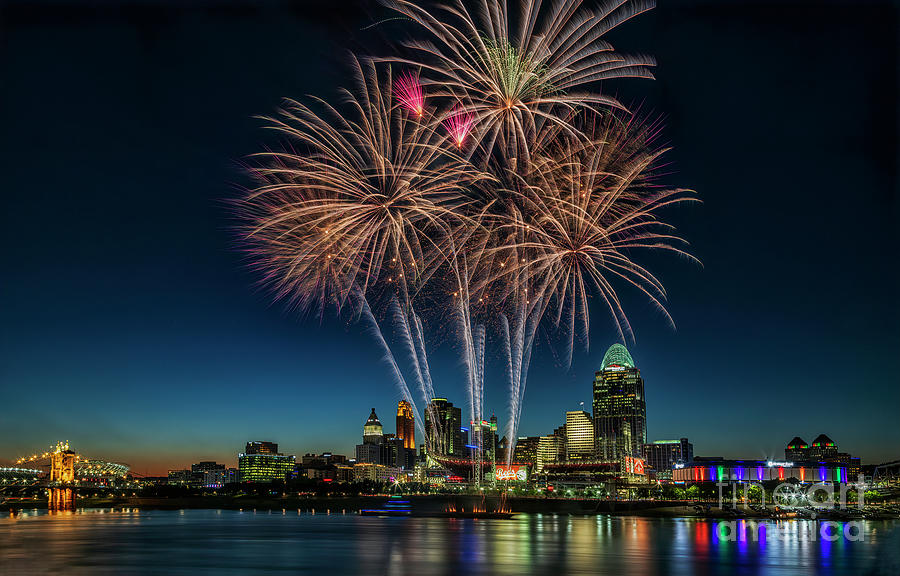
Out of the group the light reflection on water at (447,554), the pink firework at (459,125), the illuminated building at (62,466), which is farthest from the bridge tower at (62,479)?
the pink firework at (459,125)

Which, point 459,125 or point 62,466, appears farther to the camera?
point 62,466

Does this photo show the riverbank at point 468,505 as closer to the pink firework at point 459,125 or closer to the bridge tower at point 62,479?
the bridge tower at point 62,479

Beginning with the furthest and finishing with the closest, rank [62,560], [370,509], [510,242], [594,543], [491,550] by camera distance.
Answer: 1. [370,509]
2. [594,543]
3. [491,550]
4. [62,560]
5. [510,242]

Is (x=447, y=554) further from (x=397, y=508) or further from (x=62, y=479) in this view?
(x=62, y=479)

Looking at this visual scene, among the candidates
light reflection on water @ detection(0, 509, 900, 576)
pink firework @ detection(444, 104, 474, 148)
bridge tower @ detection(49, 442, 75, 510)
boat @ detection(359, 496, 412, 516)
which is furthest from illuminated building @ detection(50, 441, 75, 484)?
pink firework @ detection(444, 104, 474, 148)

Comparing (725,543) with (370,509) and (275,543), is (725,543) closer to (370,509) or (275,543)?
(275,543)

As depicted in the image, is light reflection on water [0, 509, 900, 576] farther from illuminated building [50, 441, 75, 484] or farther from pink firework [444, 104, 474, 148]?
illuminated building [50, 441, 75, 484]

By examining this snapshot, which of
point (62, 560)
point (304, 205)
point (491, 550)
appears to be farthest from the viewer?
point (491, 550)

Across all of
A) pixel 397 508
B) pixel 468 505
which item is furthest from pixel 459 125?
pixel 397 508

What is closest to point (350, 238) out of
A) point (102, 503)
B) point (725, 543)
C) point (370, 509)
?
point (725, 543)
